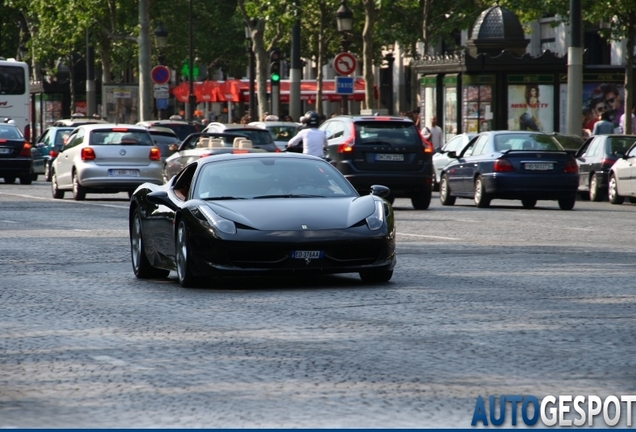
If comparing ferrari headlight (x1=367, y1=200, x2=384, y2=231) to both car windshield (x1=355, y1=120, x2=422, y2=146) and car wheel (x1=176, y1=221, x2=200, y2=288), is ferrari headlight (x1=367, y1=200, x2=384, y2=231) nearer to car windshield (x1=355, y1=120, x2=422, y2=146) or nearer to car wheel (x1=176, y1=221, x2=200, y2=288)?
car wheel (x1=176, y1=221, x2=200, y2=288)

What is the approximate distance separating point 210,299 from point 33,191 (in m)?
24.6

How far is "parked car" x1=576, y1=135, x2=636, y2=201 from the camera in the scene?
3244cm

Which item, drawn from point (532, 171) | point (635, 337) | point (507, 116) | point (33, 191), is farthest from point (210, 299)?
point (507, 116)

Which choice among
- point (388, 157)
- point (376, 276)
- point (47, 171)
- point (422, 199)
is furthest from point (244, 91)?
point (376, 276)

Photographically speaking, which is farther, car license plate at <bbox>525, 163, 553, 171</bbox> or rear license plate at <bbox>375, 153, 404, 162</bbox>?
car license plate at <bbox>525, 163, 553, 171</bbox>

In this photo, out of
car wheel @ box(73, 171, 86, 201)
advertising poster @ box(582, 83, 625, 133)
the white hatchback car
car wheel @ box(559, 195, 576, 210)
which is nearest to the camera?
car wheel @ box(559, 195, 576, 210)

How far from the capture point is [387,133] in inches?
1114

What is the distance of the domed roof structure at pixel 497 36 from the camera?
45500 mm

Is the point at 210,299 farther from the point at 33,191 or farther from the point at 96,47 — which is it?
the point at 96,47

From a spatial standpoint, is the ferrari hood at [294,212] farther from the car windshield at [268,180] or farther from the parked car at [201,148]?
the parked car at [201,148]

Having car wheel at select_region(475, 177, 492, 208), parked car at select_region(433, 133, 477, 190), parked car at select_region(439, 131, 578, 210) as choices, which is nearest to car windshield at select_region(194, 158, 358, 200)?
parked car at select_region(439, 131, 578, 210)

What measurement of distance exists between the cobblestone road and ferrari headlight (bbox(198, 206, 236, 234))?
1.66ft

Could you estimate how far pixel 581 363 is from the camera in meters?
8.77

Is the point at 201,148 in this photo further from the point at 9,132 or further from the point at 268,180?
the point at 268,180
